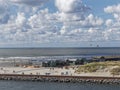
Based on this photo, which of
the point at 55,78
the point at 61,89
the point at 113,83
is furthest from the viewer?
the point at 55,78

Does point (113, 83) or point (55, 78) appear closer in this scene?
point (113, 83)

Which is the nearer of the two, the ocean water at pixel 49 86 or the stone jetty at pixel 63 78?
the ocean water at pixel 49 86

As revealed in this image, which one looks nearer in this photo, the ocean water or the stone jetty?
the ocean water

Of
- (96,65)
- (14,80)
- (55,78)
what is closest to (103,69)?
(96,65)

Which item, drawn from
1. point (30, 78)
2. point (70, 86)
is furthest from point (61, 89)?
point (30, 78)

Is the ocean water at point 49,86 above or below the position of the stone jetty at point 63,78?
below

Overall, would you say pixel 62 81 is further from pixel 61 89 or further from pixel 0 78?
pixel 0 78

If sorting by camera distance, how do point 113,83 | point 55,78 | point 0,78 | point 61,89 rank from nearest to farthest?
1. point 61,89
2. point 113,83
3. point 55,78
4. point 0,78

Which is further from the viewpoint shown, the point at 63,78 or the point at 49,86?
the point at 63,78

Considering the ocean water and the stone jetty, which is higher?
the stone jetty

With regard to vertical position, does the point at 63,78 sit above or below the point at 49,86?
above
